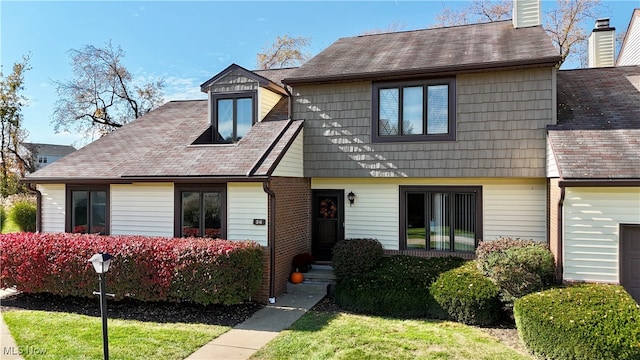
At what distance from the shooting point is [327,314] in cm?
823

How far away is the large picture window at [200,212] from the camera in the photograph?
9840 mm

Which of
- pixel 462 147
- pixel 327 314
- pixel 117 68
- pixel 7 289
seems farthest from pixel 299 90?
pixel 117 68

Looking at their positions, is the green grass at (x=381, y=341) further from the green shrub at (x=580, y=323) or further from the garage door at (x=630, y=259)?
the garage door at (x=630, y=259)

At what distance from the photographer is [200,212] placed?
396 inches

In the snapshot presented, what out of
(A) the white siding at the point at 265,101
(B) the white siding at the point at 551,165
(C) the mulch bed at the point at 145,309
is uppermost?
(A) the white siding at the point at 265,101

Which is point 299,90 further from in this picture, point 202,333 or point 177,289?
point 202,333

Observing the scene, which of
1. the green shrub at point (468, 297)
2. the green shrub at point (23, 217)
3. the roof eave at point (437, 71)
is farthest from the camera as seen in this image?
the green shrub at point (23, 217)

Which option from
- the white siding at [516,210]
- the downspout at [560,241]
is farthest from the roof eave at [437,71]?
the downspout at [560,241]

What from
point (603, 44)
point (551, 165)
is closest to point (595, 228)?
point (551, 165)

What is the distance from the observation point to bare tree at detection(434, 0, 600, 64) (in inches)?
819

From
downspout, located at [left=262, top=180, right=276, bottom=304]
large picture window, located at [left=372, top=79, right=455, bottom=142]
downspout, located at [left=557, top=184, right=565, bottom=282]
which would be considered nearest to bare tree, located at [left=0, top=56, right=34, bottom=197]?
downspout, located at [left=262, top=180, right=276, bottom=304]

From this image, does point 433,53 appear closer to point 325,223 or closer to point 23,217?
point 325,223

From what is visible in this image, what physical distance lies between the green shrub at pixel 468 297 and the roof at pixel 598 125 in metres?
2.57

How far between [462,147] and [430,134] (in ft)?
2.68
